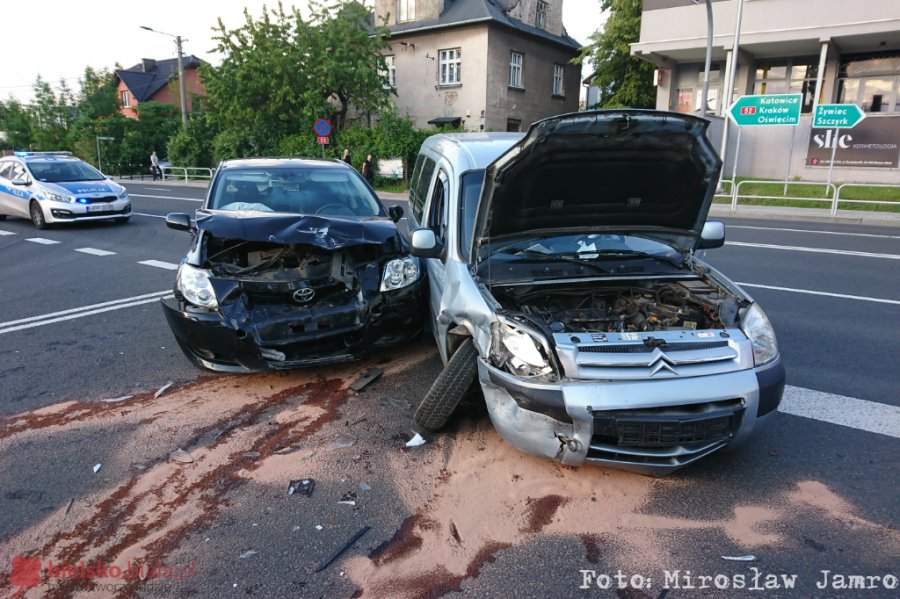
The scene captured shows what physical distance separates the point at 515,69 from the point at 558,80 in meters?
4.69

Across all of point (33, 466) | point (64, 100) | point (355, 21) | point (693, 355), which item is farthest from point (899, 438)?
point (64, 100)

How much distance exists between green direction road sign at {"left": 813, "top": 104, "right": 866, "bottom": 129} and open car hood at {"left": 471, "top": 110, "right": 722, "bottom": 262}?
1727cm

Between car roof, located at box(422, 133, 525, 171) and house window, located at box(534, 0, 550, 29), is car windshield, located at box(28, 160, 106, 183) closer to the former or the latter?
car roof, located at box(422, 133, 525, 171)

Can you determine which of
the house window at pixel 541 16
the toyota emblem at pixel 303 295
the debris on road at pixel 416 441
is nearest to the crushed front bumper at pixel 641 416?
the debris on road at pixel 416 441

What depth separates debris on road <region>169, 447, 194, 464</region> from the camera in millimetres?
3607

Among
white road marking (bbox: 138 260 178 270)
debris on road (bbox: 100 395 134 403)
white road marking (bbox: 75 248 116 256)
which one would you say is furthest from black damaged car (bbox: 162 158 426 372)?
white road marking (bbox: 75 248 116 256)

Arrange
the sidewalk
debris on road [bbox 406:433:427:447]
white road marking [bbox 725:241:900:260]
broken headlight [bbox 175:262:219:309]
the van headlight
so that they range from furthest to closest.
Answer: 1. the sidewalk
2. white road marking [bbox 725:241:900:260]
3. broken headlight [bbox 175:262:219:309]
4. debris on road [bbox 406:433:427:447]
5. the van headlight

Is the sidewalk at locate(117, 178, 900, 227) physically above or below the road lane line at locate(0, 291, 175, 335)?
above

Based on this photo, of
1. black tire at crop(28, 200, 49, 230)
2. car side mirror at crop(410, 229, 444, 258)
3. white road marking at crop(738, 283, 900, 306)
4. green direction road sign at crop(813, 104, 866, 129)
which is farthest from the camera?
green direction road sign at crop(813, 104, 866, 129)

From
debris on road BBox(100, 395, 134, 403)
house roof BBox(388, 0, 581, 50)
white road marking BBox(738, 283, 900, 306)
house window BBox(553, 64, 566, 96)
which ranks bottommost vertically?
debris on road BBox(100, 395, 134, 403)

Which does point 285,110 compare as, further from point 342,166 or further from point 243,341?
point 243,341

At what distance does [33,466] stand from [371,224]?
292cm

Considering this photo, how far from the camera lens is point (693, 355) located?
3.03m

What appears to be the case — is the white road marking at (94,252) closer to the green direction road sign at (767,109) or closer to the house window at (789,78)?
the green direction road sign at (767,109)
